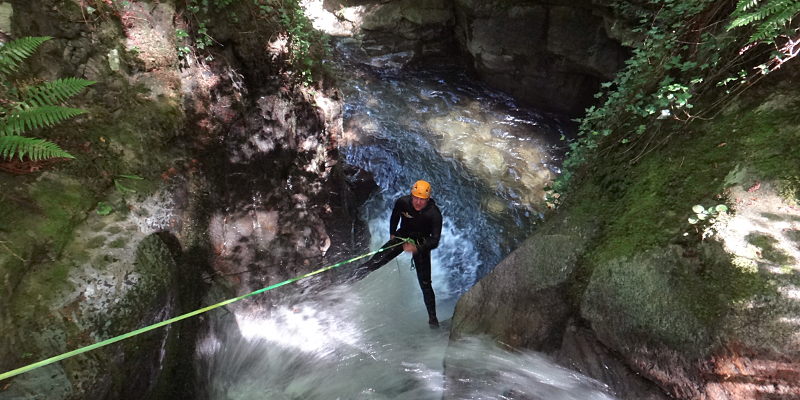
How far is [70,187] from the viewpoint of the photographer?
10.9ft

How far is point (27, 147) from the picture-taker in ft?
9.27

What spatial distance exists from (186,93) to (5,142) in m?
1.83

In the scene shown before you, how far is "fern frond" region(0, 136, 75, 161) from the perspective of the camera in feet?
9.05

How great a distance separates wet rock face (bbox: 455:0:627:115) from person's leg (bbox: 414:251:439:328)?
6553 millimetres

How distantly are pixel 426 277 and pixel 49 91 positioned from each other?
4367 millimetres

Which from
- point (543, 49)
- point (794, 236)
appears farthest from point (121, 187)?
point (543, 49)

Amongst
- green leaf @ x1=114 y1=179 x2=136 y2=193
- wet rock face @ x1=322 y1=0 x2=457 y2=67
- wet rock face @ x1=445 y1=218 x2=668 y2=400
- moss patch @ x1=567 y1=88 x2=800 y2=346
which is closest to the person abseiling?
wet rock face @ x1=445 y1=218 x2=668 y2=400

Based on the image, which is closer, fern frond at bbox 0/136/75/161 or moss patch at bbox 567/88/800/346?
fern frond at bbox 0/136/75/161

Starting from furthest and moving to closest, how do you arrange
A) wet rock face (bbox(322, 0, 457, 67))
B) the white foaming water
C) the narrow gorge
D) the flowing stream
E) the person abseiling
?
wet rock face (bbox(322, 0, 457, 67))
the person abseiling
the flowing stream
the white foaming water
the narrow gorge

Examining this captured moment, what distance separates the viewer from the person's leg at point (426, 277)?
541 cm

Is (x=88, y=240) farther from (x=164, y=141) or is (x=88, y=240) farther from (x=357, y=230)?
(x=357, y=230)

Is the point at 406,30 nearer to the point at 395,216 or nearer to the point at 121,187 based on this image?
the point at 395,216

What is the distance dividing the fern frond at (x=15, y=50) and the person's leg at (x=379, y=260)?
4072 millimetres

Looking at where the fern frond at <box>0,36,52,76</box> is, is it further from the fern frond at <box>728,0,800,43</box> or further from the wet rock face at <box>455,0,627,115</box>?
the wet rock face at <box>455,0,627,115</box>
